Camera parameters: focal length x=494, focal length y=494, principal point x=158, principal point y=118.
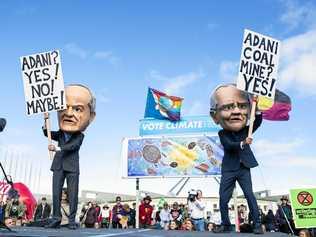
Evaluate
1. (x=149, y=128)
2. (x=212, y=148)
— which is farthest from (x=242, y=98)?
(x=149, y=128)

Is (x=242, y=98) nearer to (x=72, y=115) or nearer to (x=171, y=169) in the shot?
(x=72, y=115)

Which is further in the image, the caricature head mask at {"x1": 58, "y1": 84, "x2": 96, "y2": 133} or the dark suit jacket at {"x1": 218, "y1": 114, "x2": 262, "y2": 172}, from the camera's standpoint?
the caricature head mask at {"x1": 58, "y1": 84, "x2": 96, "y2": 133}

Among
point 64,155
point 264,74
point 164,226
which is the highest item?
point 264,74

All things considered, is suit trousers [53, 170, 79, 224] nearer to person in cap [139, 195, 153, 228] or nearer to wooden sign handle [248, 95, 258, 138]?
wooden sign handle [248, 95, 258, 138]

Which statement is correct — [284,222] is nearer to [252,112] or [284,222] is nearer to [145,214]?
[145,214]

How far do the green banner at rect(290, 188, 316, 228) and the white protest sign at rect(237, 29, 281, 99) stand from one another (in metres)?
Result: 5.10

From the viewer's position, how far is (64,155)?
813cm

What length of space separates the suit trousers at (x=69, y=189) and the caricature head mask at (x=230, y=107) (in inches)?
100

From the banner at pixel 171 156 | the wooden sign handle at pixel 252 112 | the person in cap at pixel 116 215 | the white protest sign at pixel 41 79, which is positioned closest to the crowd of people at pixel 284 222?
the banner at pixel 171 156

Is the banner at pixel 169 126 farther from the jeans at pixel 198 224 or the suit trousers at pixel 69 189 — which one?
the suit trousers at pixel 69 189

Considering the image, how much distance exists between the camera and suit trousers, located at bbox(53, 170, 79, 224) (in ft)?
25.9

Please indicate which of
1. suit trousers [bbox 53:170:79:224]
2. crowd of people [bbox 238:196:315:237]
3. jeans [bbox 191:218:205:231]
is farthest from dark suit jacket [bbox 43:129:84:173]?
jeans [bbox 191:218:205:231]

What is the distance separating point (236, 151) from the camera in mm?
7711

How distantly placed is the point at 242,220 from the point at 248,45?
8990mm
